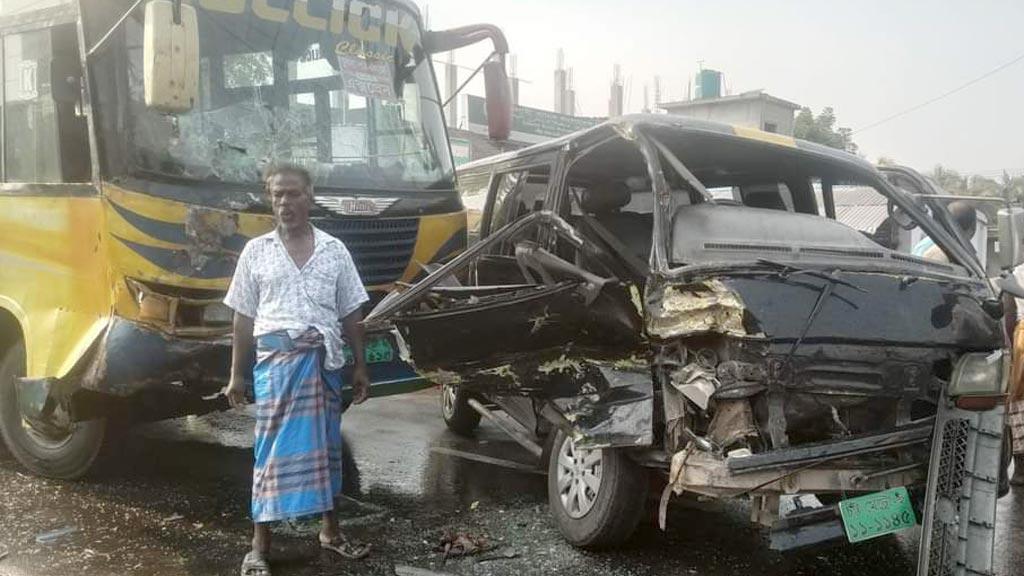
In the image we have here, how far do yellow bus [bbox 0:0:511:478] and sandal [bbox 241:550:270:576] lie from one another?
1.09 m

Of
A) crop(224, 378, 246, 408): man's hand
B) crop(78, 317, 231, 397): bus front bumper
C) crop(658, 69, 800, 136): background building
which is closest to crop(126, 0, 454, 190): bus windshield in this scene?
crop(78, 317, 231, 397): bus front bumper

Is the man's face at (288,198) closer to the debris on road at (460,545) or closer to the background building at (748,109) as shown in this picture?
the debris on road at (460,545)

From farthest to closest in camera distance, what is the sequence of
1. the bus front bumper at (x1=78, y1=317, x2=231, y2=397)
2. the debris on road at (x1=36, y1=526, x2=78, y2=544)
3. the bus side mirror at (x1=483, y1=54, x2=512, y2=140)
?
the bus side mirror at (x1=483, y1=54, x2=512, y2=140) < the bus front bumper at (x1=78, y1=317, x2=231, y2=397) < the debris on road at (x1=36, y1=526, x2=78, y2=544)

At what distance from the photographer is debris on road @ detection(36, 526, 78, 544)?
161 inches

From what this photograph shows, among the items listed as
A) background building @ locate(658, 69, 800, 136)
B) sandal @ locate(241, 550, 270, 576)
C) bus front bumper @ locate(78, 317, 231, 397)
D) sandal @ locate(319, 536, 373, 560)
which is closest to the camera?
sandal @ locate(241, 550, 270, 576)

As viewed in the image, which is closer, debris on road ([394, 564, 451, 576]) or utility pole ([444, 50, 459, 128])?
debris on road ([394, 564, 451, 576])

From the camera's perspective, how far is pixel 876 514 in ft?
10.7

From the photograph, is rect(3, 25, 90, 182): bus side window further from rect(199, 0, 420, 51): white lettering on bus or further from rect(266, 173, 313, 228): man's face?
rect(266, 173, 313, 228): man's face

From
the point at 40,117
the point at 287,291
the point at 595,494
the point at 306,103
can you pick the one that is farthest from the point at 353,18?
the point at 595,494

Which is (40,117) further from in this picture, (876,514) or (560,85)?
(560,85)

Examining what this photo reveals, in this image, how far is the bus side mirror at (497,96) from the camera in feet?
18.9

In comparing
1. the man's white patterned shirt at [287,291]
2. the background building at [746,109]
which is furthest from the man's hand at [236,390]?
the background building at [746,109]

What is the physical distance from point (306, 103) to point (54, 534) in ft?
8.85

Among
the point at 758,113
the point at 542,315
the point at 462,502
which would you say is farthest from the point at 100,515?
the point at 758,113
